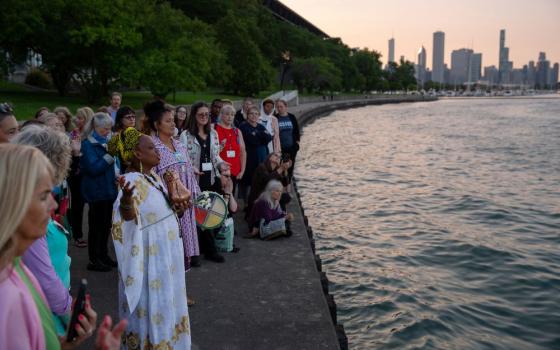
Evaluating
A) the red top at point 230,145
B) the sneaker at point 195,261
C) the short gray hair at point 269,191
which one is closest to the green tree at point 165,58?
the red top at point 230,145

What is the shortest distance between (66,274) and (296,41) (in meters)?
105

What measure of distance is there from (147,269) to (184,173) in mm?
2124

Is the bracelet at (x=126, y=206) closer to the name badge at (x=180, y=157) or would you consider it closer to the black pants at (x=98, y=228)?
the name badge at (x=180, y=157)

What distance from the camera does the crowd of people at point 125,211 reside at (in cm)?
187

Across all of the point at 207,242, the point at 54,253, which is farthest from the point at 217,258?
the point at 54,253

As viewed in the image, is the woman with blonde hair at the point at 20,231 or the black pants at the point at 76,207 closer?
the woman with blonde hair at the point at 20,231

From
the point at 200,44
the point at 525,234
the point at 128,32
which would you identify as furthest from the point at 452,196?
the point at 200,44

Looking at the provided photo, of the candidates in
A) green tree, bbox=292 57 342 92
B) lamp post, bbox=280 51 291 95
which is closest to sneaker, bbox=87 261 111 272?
green tree, bbox=292 57 342 92

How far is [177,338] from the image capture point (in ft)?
12.8

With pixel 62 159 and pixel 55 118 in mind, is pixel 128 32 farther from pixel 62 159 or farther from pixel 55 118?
pixel 62 159

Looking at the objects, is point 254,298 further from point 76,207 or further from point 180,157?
point 76,207

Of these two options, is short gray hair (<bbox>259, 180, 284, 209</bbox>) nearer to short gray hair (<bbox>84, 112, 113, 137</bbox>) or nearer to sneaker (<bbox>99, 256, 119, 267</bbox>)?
sneaker (<bbox>99, 256, 119, 267</bbox>)

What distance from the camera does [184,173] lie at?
19.0 ft

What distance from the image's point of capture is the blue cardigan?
20.8 ft
